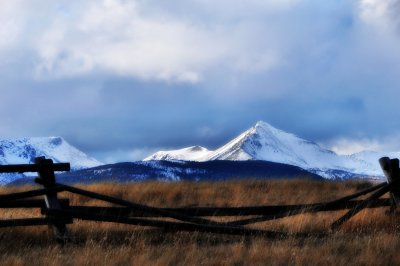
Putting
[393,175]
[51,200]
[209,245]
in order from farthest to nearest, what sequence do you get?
[393,175], [51,200], [209,245]

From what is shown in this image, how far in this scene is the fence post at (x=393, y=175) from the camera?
44.7 ft

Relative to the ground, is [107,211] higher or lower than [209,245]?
higher

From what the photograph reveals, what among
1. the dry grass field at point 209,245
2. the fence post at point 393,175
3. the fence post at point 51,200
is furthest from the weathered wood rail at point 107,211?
the fence post at point 393,175

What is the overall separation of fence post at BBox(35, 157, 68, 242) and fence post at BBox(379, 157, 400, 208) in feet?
21.4

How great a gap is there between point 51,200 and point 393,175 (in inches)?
269

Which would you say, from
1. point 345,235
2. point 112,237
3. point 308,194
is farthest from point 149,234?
point 308,194

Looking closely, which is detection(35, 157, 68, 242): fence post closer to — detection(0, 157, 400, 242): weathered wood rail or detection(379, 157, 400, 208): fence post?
detection(0, 157, 400, 242): weathered wood rail

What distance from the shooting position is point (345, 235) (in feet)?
39.5

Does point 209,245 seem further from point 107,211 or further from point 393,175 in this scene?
point 393,175

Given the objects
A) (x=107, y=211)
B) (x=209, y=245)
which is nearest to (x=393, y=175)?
(x=209, y=245)

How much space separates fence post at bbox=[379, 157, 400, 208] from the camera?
13.6 metres

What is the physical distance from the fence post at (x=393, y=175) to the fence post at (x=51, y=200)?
21.4 ft

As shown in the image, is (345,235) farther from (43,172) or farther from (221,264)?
(43,172)

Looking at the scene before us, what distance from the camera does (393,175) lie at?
13.9m
